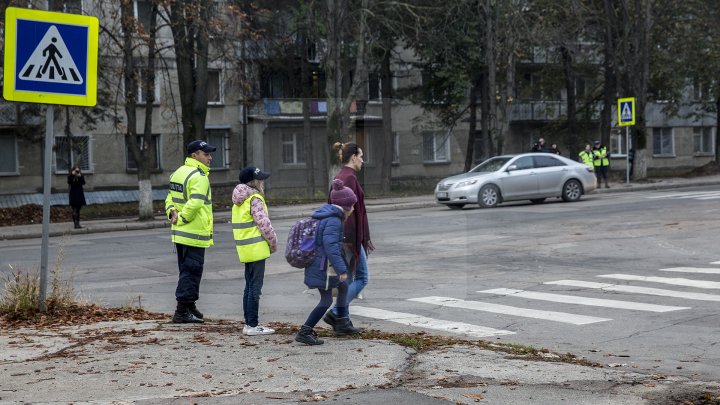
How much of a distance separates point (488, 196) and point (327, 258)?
19742mm

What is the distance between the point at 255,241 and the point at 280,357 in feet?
5.23

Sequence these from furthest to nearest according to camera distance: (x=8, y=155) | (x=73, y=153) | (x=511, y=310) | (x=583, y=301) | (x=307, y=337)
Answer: (x=73, y=153) → (x=8, y=155) → (x=583, y=301) → (x=511, y=310) → (x=307, y=337)

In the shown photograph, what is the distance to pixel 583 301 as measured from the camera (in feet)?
41.0

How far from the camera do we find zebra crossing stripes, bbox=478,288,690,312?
11852 millimetres

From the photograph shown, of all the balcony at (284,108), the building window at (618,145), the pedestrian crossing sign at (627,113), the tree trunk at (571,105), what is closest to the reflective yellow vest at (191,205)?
the pedestrian crossing sign at (627,113)

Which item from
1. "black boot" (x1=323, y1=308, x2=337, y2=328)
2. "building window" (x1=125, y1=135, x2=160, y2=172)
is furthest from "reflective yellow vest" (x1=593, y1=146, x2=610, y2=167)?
"black boot" (x1=323, y1=308, x2=337, y2=328)

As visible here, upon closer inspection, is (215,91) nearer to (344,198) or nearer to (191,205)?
(191,205)

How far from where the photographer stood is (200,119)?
119ft

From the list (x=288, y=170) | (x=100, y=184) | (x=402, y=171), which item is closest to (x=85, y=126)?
(x=100, y=184)

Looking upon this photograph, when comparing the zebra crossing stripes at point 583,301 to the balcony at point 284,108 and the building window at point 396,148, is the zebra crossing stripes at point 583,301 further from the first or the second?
the building window at point 396,148

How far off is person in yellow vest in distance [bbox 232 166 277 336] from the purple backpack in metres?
0.44

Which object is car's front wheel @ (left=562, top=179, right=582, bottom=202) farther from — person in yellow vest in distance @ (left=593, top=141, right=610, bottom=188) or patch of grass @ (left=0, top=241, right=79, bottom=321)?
patch of grass @ (left=0, top=241, right=79, bottom=321)

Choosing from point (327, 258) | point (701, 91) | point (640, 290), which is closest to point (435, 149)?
point (701, 91)

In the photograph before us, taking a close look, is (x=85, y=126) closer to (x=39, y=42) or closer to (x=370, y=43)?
(x=370, y=43)
